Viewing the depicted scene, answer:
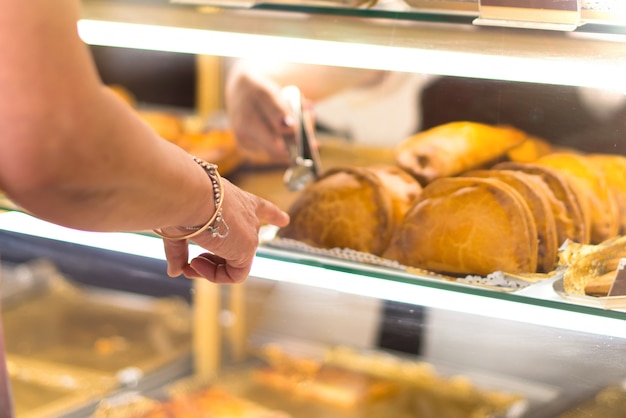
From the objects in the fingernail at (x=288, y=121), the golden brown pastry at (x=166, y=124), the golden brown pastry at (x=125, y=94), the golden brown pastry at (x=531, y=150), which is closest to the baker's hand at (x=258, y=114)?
the fingernail at (x=288, y=121)

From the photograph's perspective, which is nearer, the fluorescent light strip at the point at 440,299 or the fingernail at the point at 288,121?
the fluorescent light strip at the point at 440,299

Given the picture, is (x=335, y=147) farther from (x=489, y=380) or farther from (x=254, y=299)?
(x=489, y=380)

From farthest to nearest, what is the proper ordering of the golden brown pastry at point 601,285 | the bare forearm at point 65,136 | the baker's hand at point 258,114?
the baker's hand at point 258,114 < the golden brown pastry at point 601,285 < the bare forearm at point 65,136

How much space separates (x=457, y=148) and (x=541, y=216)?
0.65 feet

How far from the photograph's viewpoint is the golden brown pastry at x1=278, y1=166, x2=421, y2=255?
125 cm

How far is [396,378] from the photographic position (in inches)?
67.8

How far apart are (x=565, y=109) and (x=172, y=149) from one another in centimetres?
64

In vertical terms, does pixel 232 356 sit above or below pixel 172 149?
below

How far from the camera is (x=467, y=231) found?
1160 mm

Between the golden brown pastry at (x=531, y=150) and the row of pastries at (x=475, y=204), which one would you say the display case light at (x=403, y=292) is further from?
the golden brown pastry at (x=531, y=150)

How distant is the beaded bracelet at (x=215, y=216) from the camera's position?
949 millimetres

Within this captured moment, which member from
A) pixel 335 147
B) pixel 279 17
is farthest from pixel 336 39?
pixel 335 147

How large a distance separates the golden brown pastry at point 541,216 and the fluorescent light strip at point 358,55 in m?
0.16

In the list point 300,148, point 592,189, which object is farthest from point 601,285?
point 300,148
